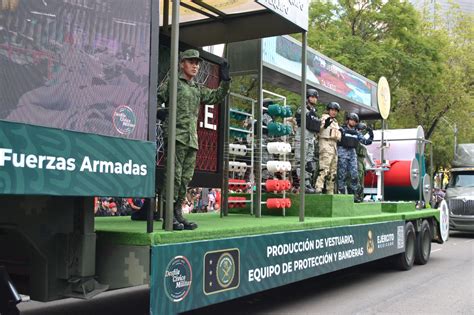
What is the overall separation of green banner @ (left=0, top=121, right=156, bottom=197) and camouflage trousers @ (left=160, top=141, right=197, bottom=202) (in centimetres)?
88

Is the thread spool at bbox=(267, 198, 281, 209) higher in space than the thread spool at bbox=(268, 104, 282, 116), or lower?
lower

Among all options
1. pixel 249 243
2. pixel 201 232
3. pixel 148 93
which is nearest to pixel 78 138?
pixel 148 93

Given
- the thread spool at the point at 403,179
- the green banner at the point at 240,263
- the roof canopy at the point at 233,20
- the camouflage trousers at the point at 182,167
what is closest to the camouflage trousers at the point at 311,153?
the green banner at the point at 240,263

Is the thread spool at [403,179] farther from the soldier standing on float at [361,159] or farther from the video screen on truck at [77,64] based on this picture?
the video screen on truck at [77,64]

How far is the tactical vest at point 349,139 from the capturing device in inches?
376

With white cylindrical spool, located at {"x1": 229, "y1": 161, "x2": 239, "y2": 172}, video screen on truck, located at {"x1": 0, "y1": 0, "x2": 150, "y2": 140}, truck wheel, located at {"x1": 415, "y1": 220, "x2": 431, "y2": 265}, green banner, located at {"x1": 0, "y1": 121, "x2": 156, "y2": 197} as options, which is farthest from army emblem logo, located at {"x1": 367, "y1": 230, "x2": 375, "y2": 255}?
video screen on truck, located at {"x1": 0, "y1": 0, "x2": 150, "y2": 140}

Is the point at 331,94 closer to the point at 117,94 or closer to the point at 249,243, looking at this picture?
the point at 249,243

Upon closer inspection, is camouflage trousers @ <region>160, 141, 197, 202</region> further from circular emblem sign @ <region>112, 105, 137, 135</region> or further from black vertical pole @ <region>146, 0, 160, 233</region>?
circular emblem sign @ <region>112, 105, 137, 135</region>

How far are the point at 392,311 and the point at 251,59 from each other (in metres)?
4.02

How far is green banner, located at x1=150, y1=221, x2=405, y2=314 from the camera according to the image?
13.3 feet

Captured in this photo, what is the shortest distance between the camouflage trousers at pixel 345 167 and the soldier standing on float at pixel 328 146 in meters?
0.71

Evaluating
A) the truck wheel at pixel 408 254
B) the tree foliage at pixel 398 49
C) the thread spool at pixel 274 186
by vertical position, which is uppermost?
the tree foliage at pixel 398 49

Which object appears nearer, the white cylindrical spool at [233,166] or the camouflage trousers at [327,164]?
the white cylindrical spool at [233,166]

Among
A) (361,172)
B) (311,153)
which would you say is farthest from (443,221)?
(311,153)
